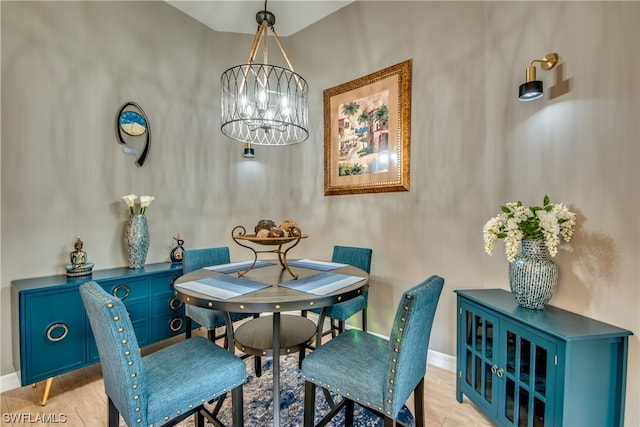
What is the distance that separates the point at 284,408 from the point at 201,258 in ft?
4.47

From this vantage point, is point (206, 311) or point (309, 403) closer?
point (309, 403)

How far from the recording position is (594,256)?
160 cm

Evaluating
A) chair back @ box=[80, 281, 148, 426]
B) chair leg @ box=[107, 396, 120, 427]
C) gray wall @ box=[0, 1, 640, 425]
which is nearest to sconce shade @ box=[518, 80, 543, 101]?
gray wall @ box=[0, 1, 640, 425]

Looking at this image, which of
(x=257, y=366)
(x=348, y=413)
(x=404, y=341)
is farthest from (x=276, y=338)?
(x=257, y=366)

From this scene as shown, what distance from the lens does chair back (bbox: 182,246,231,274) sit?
2471 mm

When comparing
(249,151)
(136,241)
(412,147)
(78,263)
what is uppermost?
(249,151)

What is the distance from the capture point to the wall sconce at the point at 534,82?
5.73 feet

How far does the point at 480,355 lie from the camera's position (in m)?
1.84

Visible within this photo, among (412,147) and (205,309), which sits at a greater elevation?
(412,147)

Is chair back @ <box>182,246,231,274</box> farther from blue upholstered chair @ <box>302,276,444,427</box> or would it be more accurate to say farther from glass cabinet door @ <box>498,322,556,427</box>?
glass cabinet door @ <box>498,322,556,427</box>

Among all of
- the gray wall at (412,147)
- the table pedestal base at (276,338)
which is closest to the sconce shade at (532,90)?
the gray wall at (412,147)

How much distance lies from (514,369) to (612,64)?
172 centimetres

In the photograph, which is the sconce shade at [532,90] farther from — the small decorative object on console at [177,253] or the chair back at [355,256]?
the small decorative object on console at [177,253]

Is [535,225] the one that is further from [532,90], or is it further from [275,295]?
[275,295]
